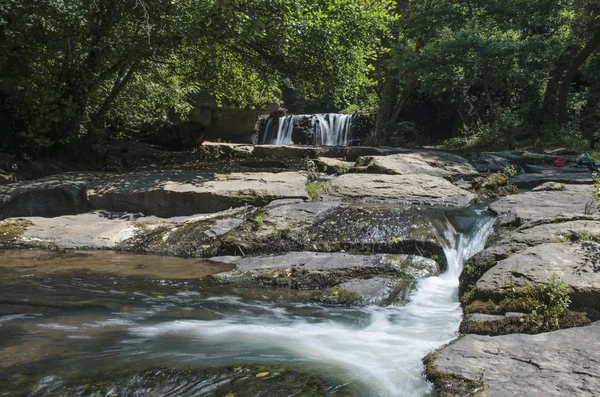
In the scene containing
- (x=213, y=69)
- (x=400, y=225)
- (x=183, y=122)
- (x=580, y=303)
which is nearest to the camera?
(x=580, y=303)

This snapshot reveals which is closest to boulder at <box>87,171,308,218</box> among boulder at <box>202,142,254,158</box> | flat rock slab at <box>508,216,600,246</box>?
flat rock slab at <box>508,216,600,246</box>

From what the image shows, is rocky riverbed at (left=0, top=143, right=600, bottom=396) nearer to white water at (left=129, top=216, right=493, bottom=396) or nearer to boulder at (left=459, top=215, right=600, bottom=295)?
boulder at (left=459, top=215, right=600, bottom=295)

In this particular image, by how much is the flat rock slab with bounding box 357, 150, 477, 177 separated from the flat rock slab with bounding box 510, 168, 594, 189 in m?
1.26

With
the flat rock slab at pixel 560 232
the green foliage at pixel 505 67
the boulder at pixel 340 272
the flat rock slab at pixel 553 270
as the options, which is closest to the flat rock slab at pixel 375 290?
the boulder at pixel 340 272

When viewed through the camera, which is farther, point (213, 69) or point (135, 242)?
point (213, 69)

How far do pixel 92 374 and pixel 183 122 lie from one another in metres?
14.1

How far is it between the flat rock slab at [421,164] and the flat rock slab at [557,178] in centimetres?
126

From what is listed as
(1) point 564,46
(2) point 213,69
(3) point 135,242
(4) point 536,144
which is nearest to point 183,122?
(2) point 213,69

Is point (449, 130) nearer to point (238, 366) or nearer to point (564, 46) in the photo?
point (564, 46)

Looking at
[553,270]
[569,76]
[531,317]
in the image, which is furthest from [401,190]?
[569,76]

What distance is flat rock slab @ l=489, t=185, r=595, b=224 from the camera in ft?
23.1

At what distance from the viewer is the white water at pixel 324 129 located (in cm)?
2434

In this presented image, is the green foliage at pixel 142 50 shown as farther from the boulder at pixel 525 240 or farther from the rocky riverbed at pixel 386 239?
the boulder at pixel 525 240

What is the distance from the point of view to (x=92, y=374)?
349 cm
